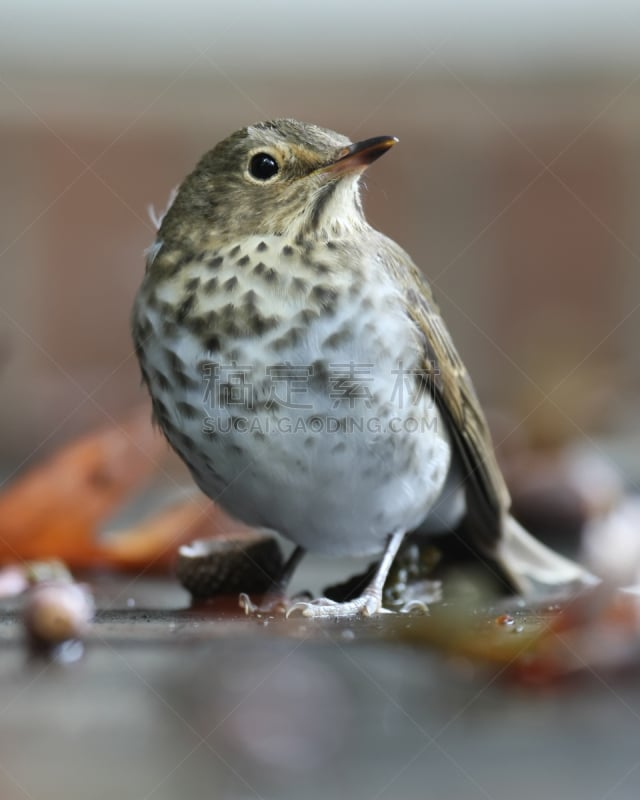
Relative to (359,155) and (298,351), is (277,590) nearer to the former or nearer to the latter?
(298,351)

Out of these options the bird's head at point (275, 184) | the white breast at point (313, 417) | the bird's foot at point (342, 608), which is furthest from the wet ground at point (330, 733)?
the bird's head at point (275, 184)

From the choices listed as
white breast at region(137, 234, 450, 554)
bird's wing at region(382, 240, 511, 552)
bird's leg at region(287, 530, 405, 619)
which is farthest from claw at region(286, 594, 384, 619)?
bird's wing at region(382, 240, 511, 552)

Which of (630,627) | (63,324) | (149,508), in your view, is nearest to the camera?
(630,627)

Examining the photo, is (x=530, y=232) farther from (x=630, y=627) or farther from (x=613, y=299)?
(x=630, y=627)

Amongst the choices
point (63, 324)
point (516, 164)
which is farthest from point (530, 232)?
point (63, 324)

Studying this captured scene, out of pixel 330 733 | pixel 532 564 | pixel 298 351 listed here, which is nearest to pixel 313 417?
pixel 298 351

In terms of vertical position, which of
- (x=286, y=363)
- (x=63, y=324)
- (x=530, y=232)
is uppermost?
(x=530, y=232)

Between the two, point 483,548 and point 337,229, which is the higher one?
point 337,229

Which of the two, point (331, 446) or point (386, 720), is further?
point (331, 446)

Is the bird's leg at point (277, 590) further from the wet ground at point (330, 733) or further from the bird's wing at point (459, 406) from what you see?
the wet ground at point (330, 733)
